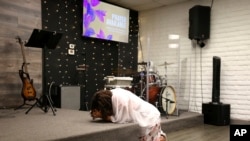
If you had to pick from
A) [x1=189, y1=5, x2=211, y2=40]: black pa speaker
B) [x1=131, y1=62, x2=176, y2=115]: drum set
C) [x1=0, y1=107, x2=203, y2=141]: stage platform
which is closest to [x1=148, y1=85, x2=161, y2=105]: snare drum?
[x1=131, y1=62, x2=176, y2=115]: drum set

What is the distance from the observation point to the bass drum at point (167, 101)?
15.5 ft

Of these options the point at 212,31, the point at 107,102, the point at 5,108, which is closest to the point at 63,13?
the point at 5,108

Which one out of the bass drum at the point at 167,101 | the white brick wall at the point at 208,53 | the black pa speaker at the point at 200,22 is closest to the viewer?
the bass drum at the point at 167,101

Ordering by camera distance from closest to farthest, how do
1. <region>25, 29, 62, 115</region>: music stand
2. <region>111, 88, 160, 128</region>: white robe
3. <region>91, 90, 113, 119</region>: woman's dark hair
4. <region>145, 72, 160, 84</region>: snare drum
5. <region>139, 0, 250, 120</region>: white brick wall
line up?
<region>111, 88, 160, 128</region>: white robe < <region>91, 90, 113, 119</region>: woman's dark hair < <region>25, 29, 62, 115</region>: music stand < <region>145, 72, 160, 84</region>: snare drum < <region>139, 0, 250, 120</region>: white brick wall

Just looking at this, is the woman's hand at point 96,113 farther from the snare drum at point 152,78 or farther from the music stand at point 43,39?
the snare drum at point 152,78

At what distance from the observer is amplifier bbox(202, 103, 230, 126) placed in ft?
16.8

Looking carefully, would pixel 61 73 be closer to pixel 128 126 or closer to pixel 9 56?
pixel 9 56

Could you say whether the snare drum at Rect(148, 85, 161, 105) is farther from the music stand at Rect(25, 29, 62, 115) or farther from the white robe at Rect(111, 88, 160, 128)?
the music stand at Rect(25, 29, 62, 115)

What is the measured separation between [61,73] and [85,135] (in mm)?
2898

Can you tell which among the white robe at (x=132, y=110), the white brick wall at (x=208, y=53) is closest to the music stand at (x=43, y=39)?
the white robe at (x=132, y=110)

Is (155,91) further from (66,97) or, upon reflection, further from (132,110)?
(66,97)

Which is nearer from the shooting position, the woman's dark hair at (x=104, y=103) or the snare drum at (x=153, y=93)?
the woman's dark hair at (x=104, y=103)

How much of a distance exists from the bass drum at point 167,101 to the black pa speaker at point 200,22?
1551mm

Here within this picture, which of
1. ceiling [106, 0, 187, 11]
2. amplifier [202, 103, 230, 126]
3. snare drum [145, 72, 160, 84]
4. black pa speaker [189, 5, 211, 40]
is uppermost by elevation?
ceiling [106, 0, 187, 11]
